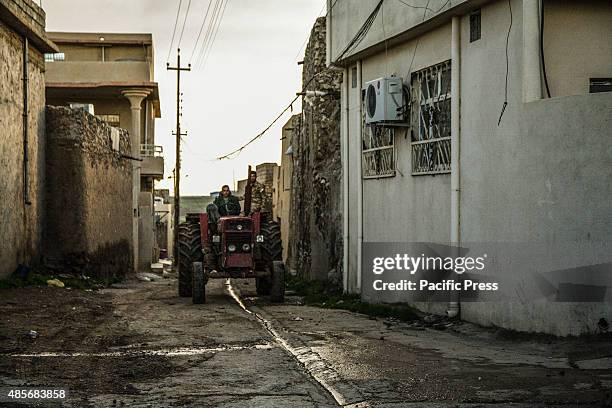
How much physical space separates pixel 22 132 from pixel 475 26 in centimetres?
1085

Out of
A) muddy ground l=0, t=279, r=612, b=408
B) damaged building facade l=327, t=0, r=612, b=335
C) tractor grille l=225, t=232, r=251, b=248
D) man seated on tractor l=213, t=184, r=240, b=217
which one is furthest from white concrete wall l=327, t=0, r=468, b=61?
muddy ground l=0, t=279, r=612, b=408

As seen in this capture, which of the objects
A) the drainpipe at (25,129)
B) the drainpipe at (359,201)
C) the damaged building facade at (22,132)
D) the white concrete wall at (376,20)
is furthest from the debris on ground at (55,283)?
the white concrete wall at (376,20)

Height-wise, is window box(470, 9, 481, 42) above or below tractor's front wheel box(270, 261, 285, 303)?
above

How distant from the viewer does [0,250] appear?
17453 mm

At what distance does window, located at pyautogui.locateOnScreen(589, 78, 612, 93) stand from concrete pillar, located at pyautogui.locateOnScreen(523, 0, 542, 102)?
2.45ft

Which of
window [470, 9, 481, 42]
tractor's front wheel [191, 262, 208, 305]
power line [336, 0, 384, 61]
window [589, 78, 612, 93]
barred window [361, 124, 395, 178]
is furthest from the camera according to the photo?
tractor's front wheel [191, 262, 208, 305]

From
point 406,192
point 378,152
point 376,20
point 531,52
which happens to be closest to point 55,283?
point 378,152

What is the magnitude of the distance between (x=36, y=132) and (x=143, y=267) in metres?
16.6

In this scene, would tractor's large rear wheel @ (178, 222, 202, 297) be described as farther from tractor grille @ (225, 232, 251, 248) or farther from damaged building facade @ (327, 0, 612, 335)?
damaged building facade @ (327, 0, 612, 335)

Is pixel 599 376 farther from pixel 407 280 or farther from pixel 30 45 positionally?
pixel 30 45

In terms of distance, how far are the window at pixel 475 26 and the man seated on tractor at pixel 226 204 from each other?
7722 millimetres

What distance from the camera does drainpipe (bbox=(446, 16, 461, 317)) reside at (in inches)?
497

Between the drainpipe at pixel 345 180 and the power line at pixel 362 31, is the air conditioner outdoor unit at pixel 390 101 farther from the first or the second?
the drainpipe at pixel 345 180

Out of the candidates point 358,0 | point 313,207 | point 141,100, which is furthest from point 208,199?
point 358,0
